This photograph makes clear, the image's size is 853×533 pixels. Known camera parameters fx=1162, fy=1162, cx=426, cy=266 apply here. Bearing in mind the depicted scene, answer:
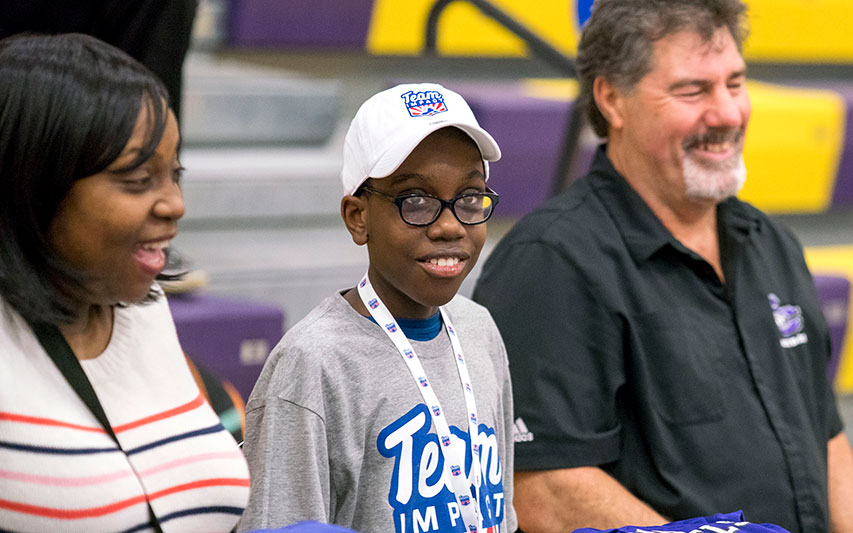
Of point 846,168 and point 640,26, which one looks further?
point 846,168

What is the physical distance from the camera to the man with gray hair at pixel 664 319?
1.77m

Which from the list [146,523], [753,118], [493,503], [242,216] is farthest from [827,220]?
[146,523]

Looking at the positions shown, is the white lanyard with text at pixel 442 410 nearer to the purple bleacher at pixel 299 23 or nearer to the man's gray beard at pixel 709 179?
the man's gray beard at pixel 709 179

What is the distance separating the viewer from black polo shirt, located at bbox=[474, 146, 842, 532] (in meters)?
1.77

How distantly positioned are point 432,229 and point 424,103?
0.49 feet

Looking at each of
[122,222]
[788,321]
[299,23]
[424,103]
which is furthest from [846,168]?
[122,222]

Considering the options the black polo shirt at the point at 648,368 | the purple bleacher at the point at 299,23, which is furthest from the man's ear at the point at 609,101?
the purple bleacher at the point at 299,23

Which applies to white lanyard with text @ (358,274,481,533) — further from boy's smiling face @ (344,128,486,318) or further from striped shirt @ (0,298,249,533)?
striped shirt @ (0,298,249,533)

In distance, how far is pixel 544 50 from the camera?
3.00 m

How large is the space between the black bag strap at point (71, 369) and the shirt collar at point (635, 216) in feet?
3.31

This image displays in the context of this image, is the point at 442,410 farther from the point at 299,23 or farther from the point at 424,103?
the point at 299,23

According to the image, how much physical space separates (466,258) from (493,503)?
305mm

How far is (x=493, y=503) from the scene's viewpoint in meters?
1.42

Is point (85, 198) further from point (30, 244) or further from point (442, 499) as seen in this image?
point (442, 499)
